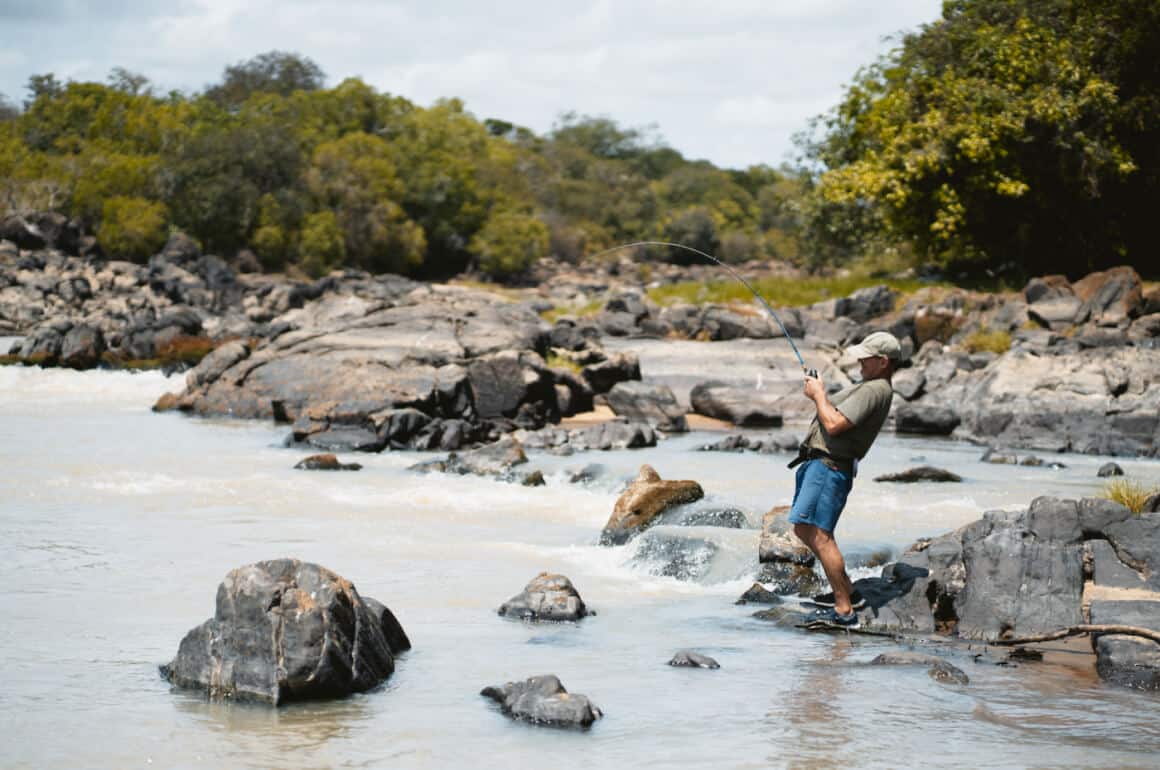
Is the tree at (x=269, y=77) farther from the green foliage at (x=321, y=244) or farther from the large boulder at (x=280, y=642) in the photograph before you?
the large boulder at (x=280, y=642)

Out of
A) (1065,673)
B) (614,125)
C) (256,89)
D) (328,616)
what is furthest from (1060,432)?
(614,125)

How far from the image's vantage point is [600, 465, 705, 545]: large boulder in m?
11.9

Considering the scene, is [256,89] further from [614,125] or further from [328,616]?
[328,616]

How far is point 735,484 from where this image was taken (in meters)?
15.1

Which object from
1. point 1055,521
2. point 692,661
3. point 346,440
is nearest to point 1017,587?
point 1055,521

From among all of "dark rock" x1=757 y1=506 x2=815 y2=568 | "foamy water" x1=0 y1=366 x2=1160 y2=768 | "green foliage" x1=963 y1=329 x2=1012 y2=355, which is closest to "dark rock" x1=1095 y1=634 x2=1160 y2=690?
"foamy water" x1=0 y1=366 x2=1160 y2=768

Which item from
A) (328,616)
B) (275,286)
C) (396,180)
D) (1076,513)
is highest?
(396,180)

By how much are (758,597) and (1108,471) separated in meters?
8.01

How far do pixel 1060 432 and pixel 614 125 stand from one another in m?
99.4

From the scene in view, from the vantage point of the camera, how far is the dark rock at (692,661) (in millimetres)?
7832

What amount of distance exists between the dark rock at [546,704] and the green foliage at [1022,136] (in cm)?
2373

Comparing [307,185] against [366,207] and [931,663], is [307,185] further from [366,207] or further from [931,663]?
[931,663]

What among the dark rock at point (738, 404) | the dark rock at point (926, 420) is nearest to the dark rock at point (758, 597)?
the dark rock at point (926, 420)

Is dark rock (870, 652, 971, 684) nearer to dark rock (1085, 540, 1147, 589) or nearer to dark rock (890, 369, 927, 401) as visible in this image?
dark rock (1085, 540, 1147, 589)
